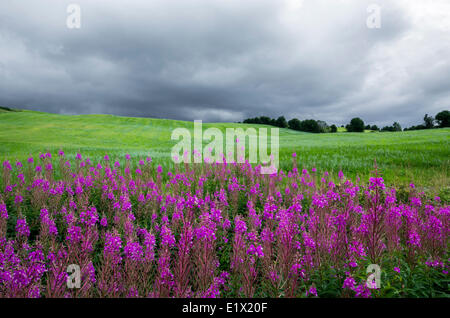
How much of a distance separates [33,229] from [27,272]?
8.42 ft

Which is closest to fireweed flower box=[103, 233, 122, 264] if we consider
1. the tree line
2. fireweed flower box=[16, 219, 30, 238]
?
fireweed flower box=[16, 219, 30, 238]

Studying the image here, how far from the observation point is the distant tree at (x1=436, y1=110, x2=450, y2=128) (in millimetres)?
77438

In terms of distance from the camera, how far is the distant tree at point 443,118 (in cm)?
7744

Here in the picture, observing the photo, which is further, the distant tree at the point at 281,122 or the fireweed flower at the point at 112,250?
the distant tree at the point at 281,122

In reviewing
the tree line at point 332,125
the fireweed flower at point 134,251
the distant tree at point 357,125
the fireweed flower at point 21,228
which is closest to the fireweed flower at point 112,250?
the fireweed flower at point 134,251

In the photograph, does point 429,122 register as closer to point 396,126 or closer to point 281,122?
point 396,126

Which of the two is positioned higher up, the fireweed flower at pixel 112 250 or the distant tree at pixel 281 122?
the distant tree at pixel 281 122

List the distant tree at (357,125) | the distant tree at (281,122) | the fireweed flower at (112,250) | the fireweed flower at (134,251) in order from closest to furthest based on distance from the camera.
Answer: the fireweed flower at (112,250)
the fireweed flower at (134,251)
the distant tree at (357,125)
the distant tree at (281,122)

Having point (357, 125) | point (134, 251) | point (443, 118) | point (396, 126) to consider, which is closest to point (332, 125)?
point (357, 125)

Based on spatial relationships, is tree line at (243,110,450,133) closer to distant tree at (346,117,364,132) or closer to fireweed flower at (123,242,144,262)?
distant tree at (346,117,364,132)

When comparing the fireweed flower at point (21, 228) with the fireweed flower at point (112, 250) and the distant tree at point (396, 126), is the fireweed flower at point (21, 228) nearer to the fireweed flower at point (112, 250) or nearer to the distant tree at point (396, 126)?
the fireweed flower at point (112, 250)

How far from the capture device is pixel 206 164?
753 centimetres
